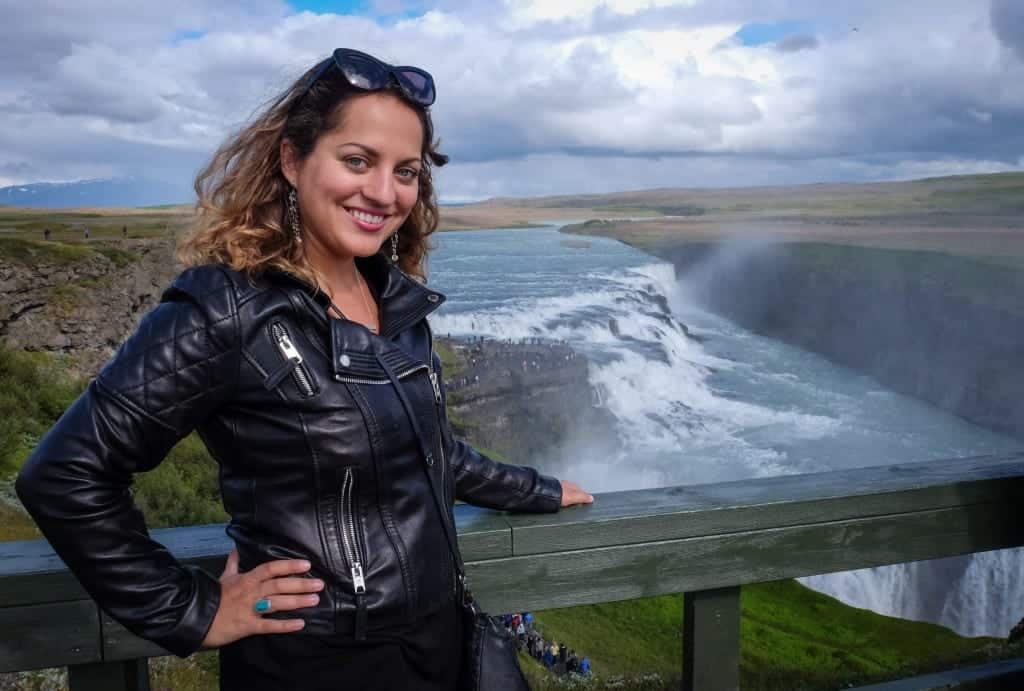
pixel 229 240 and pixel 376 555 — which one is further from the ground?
pixel 229 240

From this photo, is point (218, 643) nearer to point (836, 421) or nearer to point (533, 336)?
point (533, 336)

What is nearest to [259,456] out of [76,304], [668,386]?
[76,304]

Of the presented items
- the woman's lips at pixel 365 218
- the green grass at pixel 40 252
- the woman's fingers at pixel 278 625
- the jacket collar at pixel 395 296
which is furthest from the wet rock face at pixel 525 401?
the woman's fingers at pixel 278 625

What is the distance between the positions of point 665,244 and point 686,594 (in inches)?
1702

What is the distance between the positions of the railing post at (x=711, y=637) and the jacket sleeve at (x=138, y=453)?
93 centimetres

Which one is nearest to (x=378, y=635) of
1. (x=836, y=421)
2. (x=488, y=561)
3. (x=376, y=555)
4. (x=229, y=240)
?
(x=376, y=555)

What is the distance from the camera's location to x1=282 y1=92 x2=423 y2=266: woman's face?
1.27 metres

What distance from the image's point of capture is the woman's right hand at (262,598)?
1146mm

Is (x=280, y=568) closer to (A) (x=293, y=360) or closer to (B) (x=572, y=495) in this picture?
(A) (x=293, y=360)

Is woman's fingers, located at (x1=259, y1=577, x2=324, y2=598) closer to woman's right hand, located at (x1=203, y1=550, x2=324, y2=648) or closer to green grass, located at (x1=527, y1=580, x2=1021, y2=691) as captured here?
woman's right hand, located at (x1=203, y1=550, x2=324, y2=648)

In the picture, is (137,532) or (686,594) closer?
Answer: (137,532)

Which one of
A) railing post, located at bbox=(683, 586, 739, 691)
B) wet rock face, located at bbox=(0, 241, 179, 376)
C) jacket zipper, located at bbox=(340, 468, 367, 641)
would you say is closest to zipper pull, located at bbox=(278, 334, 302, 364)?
jacket zipper, located at bbox=(340, 468, 367, 641)

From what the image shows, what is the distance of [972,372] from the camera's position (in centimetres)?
3381

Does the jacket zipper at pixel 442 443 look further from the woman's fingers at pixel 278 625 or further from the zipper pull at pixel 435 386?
the woman's fingers at pixel 278 625
